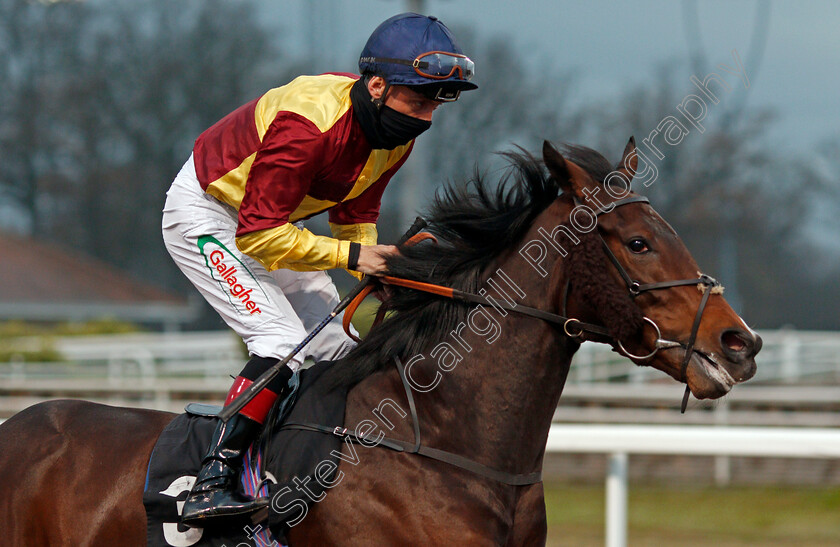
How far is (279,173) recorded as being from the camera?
2707mm

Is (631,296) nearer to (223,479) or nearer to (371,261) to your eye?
(371,261)

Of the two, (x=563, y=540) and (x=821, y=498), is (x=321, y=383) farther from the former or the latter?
(x=821, y=498)

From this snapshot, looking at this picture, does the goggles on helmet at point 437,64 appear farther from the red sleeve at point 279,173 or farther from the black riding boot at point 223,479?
the black riding boot at point 223,479

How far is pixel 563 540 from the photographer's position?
226 inches

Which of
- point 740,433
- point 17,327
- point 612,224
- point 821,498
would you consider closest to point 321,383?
point 612,224

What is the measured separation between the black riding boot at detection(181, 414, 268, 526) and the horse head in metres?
0.94

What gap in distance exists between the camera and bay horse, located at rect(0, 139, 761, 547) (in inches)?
97.8

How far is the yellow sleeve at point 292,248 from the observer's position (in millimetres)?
2701

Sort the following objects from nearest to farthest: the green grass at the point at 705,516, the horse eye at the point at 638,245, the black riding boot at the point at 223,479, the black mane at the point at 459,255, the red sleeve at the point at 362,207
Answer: the horse eye at the point at 638,245 → the black riding boot at the point at 223,479 → the black mane at the point at 459,255 → the red sleeve at the point at 362,207 → the green grass at the point at 705,516

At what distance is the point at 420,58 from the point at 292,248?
2.10ft

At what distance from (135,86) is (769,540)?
32.9 metres

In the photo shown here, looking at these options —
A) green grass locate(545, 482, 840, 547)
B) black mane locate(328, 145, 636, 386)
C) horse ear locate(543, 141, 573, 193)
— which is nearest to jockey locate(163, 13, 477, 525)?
black mane locate(328, 145, 636, 386)

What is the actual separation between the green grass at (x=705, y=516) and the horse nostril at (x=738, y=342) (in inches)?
138

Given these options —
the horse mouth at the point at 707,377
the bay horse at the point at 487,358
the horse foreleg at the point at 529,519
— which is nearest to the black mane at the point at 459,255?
the bay horse at the point at 487,358
